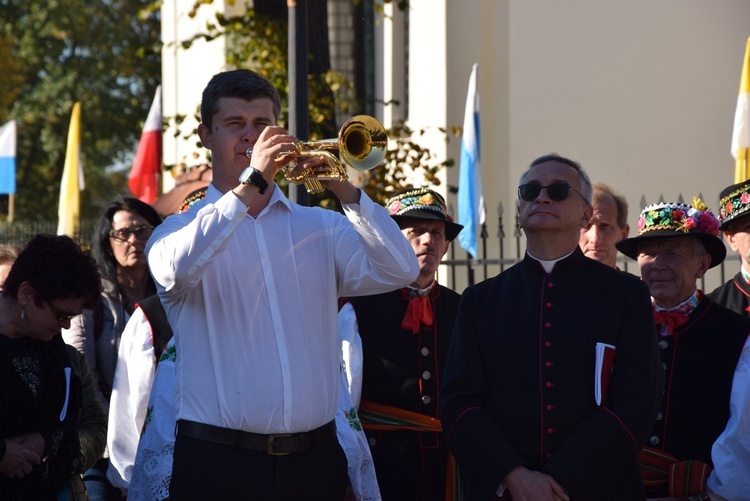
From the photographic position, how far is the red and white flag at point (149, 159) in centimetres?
1096

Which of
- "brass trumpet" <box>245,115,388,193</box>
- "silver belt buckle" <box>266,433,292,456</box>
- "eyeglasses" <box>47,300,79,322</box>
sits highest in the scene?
"brass trumpet" <box>245,115,388,193</box>

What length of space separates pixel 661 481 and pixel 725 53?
7.15 metres

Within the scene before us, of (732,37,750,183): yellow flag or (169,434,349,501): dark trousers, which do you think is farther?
(732,37,750,183): yellow flag

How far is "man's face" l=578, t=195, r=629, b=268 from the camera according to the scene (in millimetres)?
6086

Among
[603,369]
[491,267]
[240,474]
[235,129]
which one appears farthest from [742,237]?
[491,267]

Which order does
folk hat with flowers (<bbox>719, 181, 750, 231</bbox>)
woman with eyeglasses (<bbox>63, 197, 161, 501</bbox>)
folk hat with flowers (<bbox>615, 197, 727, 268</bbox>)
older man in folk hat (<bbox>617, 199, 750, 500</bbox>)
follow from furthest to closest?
woman with eyeglasses (<bbox>63, 197, 161, 501</bbox>) → folk hat with flowers (<bbox>719, 181, 750, 231</bbox>) → folk hat with flowers (<bbox>615, 197, 727, 268</bbox>) → older man in folk hat (<bbox>617, 199, 750, 500</bbox>)

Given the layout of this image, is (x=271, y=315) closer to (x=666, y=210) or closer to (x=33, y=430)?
(x=33, y=430)

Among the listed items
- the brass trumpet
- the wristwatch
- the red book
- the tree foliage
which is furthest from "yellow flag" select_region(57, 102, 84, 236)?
the red book

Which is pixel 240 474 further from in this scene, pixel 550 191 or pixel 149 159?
pixel 149 159

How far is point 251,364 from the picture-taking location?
12.2 feet

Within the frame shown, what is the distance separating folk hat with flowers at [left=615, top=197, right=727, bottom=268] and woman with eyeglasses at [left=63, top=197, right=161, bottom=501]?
273cm

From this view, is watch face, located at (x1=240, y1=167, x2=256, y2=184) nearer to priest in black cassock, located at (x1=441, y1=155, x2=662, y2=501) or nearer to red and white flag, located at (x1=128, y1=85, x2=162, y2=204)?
priest in black cassock, located at (x1=441, y1=155, x2=662, y2=501)

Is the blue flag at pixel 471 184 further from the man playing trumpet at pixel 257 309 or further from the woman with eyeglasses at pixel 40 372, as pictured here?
the man playing trumpet at pixel 257 309

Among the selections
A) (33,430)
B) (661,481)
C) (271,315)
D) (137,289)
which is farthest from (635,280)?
(137,289)
